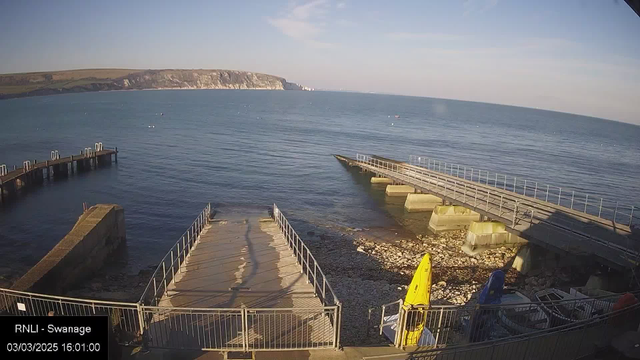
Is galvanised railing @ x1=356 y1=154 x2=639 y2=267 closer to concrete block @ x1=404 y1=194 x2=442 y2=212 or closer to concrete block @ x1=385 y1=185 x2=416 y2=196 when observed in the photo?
concrete block @ x1=404 y1=194 x2=442 y2=212

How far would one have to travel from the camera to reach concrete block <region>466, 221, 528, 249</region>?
25.3m

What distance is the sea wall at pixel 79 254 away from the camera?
53.9ft

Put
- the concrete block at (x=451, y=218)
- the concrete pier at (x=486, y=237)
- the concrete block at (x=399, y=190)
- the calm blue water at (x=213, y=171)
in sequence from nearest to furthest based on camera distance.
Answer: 1. the concrete pier at (x=486, y=237)
2. the calm blue water at (x=213, y=171)
3. the concrete block at (x=451, y=218)
4. the concrete block at (x=399, y=190)

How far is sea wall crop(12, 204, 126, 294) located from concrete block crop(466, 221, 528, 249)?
21.7m

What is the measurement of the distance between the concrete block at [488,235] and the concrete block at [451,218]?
14.2 feet

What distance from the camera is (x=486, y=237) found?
83.5 ft

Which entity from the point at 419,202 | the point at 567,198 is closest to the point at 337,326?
the point at 419,202

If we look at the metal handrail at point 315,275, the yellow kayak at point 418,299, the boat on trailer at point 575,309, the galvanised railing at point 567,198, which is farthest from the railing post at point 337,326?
the galvanised railing at point 567,198

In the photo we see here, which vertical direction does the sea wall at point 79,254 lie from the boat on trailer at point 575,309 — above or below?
below

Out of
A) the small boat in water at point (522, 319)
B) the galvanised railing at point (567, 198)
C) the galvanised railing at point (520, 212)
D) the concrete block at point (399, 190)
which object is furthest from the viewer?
the concrete block at point (399, 190)

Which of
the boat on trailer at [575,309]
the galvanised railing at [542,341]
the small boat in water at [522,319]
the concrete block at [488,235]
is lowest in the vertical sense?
the concrete block at [488,235]

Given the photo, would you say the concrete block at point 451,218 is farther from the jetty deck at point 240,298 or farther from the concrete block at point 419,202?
the jetty deck at point 240,298

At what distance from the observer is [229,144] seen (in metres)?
68.9

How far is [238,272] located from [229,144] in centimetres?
5657
